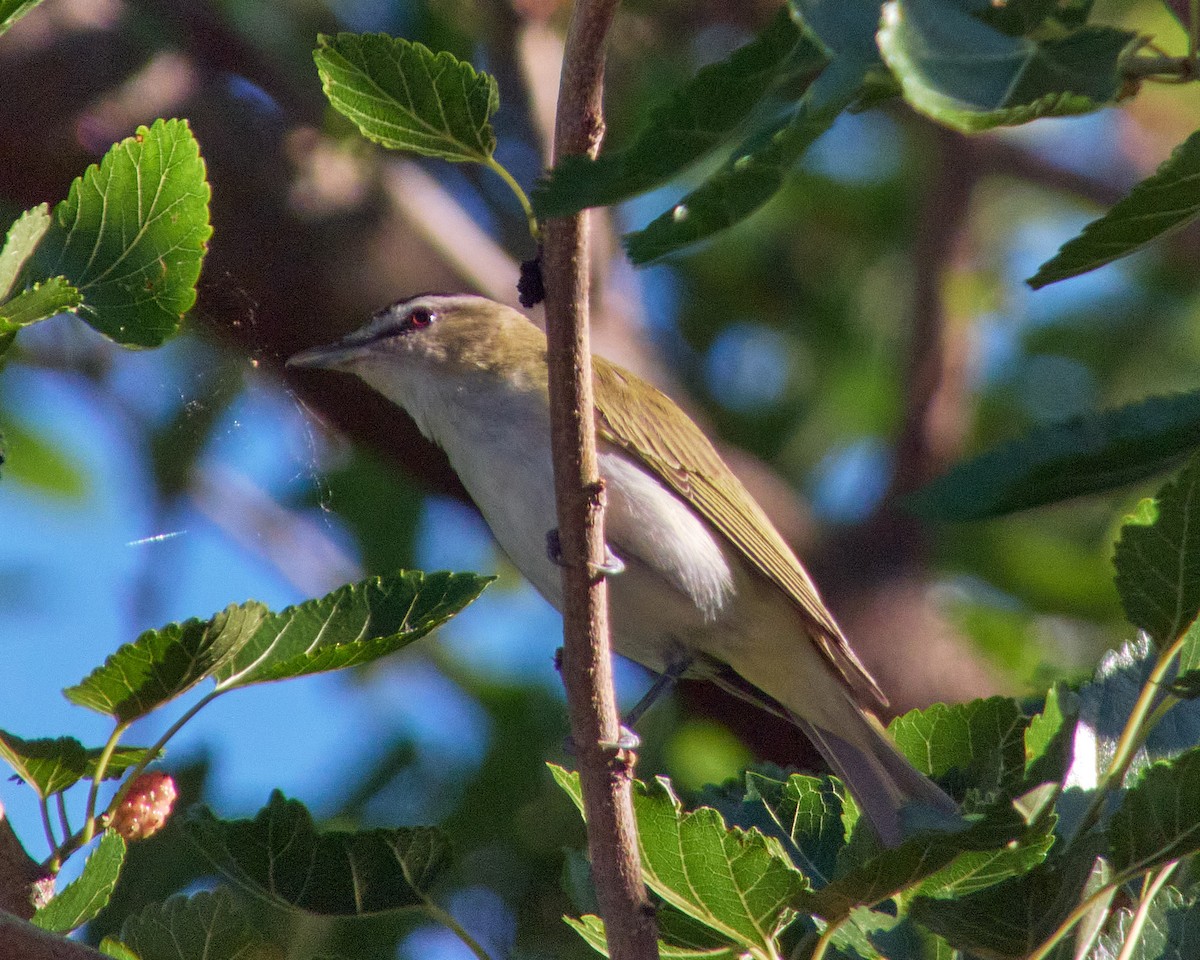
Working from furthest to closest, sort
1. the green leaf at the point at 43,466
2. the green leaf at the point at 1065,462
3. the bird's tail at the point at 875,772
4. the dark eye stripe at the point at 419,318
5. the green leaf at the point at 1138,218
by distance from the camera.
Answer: the green leaf at the point at 43,466 → the dark eye stripe at the point at 419,318 → the bird's tail at the point at 875,772 → the green leaf at the point at 1138,218 → the green leaf at the point at 1065,462

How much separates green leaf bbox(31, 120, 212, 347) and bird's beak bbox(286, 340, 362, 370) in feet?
5.37

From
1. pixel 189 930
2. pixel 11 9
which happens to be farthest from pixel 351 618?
pixel 11 9

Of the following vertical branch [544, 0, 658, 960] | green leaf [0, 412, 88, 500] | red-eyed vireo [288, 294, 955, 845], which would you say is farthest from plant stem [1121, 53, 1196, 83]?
green leaf [0, 412, 88, 500]

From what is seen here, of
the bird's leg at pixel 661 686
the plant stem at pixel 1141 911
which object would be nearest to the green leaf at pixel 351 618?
the plant stem at pixel 1141 911

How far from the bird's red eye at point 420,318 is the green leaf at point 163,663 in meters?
1.83

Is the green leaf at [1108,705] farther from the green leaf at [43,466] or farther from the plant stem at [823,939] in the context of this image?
the green leaf at [43,466]

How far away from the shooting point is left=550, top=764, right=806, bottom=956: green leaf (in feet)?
5.90

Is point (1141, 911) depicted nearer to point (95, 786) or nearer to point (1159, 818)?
point (1159, 818)

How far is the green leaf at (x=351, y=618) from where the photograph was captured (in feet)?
6.30

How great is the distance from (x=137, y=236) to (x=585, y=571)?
2.41 feet

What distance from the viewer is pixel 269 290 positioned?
406 cm

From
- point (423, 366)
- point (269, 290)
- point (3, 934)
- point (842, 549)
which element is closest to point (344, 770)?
point (423, 366)

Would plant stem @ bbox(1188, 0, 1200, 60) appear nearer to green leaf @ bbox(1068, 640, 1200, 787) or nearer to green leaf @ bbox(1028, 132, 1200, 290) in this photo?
green leaf @ bbox(1028, 132, 1200, 290)

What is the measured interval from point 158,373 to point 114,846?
298 cm
